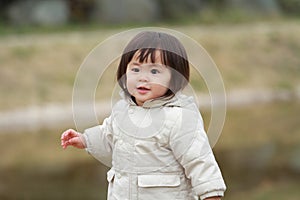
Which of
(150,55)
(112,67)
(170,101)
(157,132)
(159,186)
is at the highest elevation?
(112,67)

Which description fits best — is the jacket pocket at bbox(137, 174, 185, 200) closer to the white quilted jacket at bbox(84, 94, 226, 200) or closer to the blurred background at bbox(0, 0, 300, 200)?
the white quilted jacket at bbox(84, 94, 226, 200)

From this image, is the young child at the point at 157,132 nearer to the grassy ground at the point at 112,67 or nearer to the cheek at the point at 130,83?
the cheek at the point at 130,83

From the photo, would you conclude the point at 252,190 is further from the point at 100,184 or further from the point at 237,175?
the point at 100,184

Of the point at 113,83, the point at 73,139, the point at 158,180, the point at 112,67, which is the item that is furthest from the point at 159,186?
the point at 112,67

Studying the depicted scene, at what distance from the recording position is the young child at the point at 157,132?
9.55 feet

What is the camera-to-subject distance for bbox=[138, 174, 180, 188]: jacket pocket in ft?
9.70

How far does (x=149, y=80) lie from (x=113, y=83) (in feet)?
32.1

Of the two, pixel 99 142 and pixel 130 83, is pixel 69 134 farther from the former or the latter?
pixel 130 83

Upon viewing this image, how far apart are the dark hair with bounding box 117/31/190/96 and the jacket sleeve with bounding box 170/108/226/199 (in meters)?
0.14

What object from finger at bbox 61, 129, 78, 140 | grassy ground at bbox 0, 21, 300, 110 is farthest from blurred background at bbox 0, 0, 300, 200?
finger at bbox 61, 129, 78, 140

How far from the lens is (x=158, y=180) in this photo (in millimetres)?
2955

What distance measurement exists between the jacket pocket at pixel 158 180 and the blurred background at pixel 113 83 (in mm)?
5325

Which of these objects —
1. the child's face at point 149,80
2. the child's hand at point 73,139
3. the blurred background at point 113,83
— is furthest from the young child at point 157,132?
the blurred background at point 113,83

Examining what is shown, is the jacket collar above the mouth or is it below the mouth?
below
